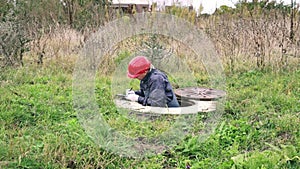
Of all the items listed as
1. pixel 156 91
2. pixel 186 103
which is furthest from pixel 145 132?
pixel 186 103

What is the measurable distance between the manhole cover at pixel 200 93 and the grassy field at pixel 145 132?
0.17 m

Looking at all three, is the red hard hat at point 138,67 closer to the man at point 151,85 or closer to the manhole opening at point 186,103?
the man at point 151,85

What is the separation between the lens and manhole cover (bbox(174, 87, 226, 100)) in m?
5.00

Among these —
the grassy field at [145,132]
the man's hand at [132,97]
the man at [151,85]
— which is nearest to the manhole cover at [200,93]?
the grassy field at [145,132]

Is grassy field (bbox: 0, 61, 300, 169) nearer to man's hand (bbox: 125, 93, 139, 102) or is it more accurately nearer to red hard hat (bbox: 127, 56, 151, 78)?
man's hand (bbox: 125, 93, 139, 102)

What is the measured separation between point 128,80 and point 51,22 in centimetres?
514

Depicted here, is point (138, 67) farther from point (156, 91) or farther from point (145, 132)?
point (145, 132)

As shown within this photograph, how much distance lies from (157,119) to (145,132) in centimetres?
42

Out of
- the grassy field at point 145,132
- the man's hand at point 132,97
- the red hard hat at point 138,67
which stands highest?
the red hard hat at point 138,67

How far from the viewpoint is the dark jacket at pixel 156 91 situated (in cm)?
431

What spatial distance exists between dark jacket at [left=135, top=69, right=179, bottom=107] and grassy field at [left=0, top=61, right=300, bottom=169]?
425mm

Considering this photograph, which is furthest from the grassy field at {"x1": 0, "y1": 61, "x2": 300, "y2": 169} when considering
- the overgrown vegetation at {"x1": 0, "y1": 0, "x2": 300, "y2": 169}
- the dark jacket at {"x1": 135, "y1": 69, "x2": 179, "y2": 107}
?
the dark jacket at {"x1": 135, "y1": 69, "x2": 179, "y2": 107}

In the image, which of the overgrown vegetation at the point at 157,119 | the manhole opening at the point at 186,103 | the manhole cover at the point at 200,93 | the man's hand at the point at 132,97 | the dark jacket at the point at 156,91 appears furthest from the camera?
the manhole cover at the point at 200,93

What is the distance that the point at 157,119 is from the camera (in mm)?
4066
